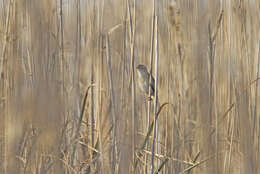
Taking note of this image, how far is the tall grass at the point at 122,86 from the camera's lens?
108 cm

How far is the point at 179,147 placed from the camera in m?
1.63

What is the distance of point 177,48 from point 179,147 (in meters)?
0.42

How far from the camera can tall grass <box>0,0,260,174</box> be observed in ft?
3.53

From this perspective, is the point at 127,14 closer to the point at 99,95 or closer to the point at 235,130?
the point at 99,95

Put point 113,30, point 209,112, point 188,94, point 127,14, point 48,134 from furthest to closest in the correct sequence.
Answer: point 188,94 < point 113,30 < point 127,14 < point 209,112 < point 48,134

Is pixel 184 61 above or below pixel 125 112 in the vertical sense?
above

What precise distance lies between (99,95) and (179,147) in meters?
0.39

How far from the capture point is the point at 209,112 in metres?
1.23

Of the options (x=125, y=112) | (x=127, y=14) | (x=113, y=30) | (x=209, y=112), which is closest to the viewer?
(x=209, y=112)

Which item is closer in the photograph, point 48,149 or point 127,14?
point 48,149

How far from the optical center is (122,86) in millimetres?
1621

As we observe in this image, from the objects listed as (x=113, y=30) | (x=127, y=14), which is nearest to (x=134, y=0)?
(x=127, y=14)

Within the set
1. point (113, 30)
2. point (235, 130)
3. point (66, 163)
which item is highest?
point (113, 30)

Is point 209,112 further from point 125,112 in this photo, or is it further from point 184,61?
point 184,61
